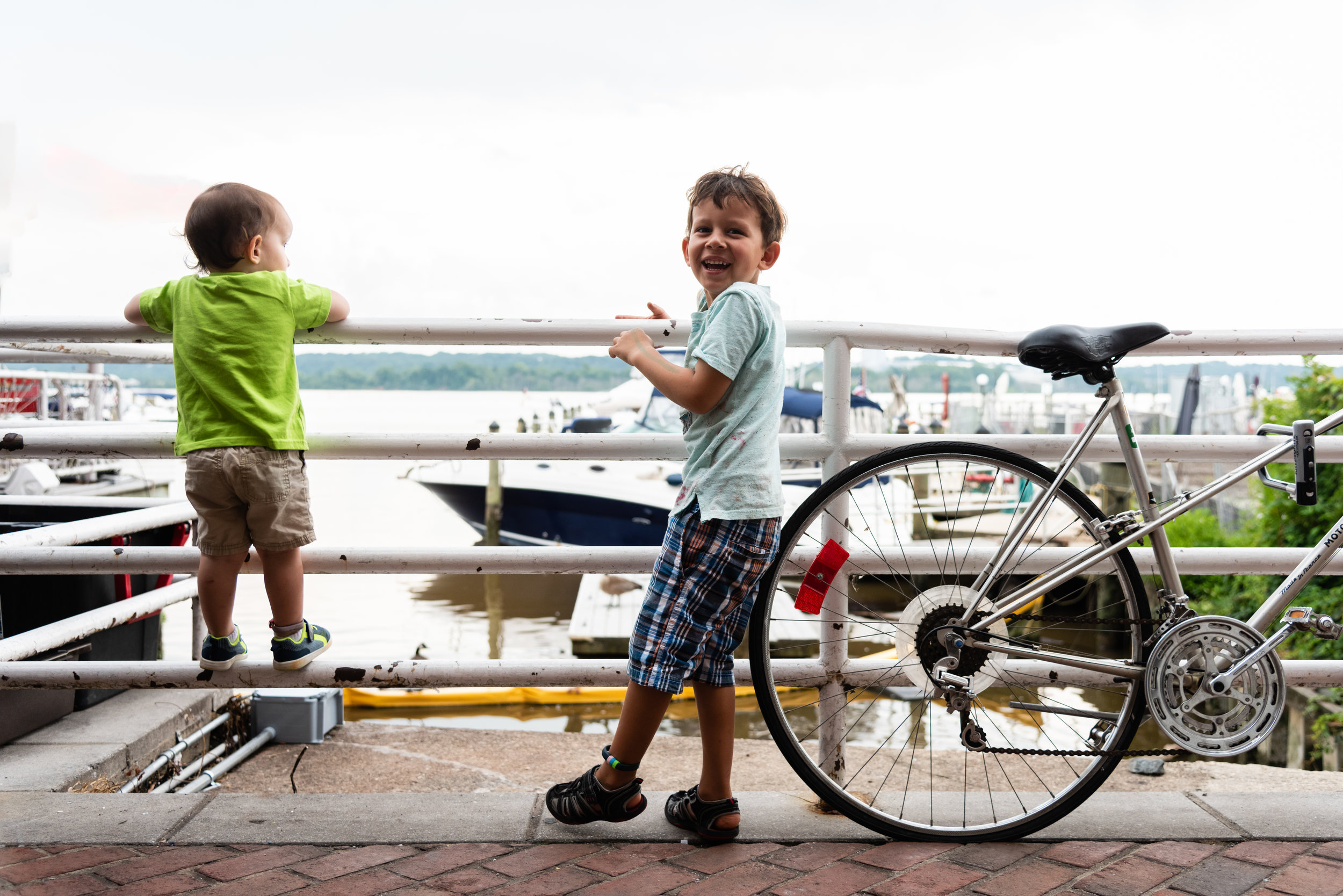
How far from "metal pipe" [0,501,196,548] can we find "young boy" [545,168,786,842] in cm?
151

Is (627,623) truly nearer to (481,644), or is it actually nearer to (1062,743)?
(481,644)

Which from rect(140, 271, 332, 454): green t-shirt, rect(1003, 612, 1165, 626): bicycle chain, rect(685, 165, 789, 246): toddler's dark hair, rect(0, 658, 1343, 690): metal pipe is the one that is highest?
rect(685, 165, 789, 246): toddler's dark hair

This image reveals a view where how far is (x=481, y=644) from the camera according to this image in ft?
35.6

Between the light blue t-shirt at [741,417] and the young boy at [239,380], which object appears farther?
the young boy at [239,380]

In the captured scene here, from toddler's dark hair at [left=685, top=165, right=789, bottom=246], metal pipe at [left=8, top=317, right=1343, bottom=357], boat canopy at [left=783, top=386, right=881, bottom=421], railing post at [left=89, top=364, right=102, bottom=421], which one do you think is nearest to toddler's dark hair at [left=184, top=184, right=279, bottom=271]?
metal pipe at [left=8, top=317, right=1343, bottom=357]

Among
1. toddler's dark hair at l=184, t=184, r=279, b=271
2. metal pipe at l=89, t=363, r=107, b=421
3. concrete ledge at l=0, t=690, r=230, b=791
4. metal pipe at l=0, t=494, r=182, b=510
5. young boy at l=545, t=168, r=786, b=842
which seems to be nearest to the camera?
young boy at l=545, t=168, r=786, b=842

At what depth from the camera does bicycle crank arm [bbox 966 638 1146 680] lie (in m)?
2.20

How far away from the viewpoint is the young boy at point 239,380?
86.4 inches

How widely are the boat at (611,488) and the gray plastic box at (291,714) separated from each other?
6543mm

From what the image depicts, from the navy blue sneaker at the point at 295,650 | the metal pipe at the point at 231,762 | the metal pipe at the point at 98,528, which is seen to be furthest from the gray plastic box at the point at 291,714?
→ the navy blue sneaker at the point at 295,650

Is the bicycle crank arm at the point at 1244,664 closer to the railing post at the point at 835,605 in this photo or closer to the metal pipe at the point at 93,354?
the railing post at the point at 835,605

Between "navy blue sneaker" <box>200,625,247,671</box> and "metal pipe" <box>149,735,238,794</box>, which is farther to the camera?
"metal pipe" <box>149,735,238,794</box>

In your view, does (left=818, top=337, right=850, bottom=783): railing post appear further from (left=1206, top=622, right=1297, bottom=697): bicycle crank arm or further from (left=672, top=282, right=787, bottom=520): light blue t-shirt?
(left=1206, top=622, right=1297, bottom=697): bicycle crank arm

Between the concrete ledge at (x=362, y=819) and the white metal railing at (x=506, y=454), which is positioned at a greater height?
the white metal railing at (x=506, y=454)
